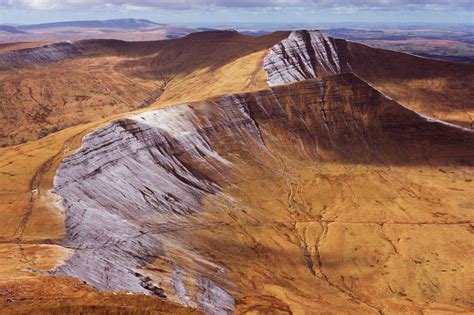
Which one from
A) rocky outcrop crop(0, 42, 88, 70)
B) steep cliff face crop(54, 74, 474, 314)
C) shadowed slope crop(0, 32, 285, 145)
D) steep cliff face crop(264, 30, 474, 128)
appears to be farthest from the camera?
rocky outcrop crop(0, 42, 88, 70)

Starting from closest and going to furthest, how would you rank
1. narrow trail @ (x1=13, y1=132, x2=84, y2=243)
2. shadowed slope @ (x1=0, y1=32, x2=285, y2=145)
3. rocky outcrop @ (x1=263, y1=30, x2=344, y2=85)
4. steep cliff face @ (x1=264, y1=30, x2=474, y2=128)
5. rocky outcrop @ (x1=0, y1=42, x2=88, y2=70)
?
1. narrow trail @ (x1=13, y1=132, x2=84, y2=243)
2. shadowed slope @ (x1=0, y1=32, x2=285, y2=145)
3. rocky outcrop @ (x1=263, y1=30, x2=344, y2=85)
4. steep cliff face @ (x1=264, y1=30, x2=474, y2=128)
5. rocky outcrop @ (x1=0, y1=42, x2=88, y2=70)

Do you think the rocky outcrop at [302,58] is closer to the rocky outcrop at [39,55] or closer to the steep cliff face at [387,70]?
the steep cliff face at [387,70]

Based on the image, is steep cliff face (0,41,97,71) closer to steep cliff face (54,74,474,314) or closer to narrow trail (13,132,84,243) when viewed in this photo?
steep cliff face (54,74,474,314)

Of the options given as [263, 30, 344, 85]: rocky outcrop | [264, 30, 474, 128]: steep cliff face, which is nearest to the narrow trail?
[263, 30, 344, 85]: rocky outcrop

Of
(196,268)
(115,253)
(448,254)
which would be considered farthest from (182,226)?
(448,254)

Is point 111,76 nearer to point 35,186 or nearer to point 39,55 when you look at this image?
point 39,55

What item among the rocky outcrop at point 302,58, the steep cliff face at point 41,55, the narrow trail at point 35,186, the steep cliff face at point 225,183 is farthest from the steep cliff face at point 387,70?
the steep cliff face at point 41,55

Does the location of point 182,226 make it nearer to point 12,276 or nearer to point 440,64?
point 12,276
